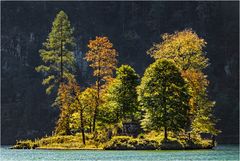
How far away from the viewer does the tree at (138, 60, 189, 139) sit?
81250mm

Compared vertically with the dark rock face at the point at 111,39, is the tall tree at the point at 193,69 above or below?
below

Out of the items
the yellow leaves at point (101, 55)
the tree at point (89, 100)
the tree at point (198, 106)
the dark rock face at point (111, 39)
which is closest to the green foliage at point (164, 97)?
the tree at point (198, 106)

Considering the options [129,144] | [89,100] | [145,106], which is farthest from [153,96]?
[89,100]

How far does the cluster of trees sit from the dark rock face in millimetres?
62171

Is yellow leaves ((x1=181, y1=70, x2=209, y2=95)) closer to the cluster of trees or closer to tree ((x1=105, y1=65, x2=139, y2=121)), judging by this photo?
the cluster of trees

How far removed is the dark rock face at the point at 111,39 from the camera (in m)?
157

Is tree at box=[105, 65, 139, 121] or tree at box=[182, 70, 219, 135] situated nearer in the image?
tree at box=[182, 70, 219, 135]

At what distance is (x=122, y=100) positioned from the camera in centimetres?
8631

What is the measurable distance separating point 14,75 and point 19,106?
851 cm

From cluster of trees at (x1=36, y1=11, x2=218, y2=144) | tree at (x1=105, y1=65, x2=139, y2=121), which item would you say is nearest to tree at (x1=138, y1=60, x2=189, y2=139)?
cluster of trees at (x1=36, y1=11, x2=218, y2=144)

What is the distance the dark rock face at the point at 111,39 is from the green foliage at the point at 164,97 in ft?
226

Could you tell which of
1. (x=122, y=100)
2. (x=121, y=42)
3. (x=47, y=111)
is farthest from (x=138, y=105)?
(x=121, y=42)

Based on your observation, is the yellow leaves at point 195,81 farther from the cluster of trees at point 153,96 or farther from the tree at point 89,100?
the tree at point 89,100

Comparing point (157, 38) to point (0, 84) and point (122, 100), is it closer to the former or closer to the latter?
point (0, 84)
